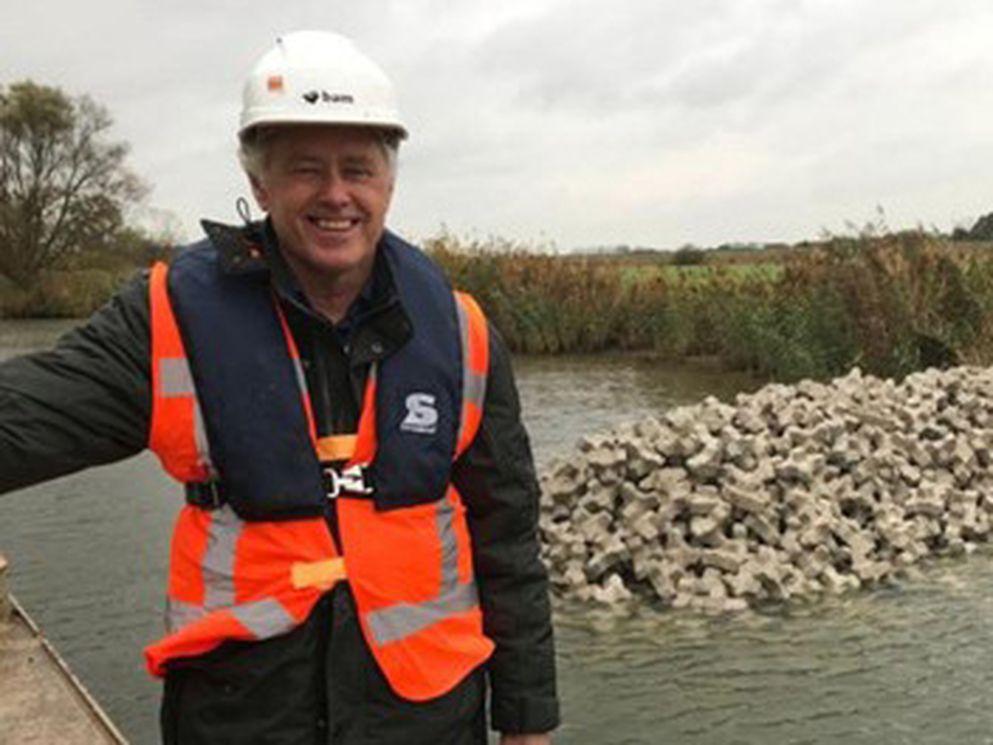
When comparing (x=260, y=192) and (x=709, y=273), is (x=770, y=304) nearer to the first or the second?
(x=709, y=273)

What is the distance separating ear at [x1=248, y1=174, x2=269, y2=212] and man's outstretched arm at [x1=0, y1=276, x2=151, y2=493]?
10.8 inches

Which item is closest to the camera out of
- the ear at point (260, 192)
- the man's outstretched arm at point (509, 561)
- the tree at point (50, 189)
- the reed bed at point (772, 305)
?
the ear at point (260, 192)

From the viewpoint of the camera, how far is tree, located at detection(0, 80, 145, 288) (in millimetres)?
43250

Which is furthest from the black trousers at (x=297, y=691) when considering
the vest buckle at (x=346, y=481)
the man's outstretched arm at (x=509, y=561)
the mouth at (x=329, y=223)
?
the mouth at (x=329, y=223)

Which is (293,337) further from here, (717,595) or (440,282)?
(717,595)

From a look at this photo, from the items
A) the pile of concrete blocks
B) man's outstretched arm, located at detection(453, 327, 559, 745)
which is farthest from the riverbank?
man's outstretched arm, located at detection(453, 327, 559, 745)

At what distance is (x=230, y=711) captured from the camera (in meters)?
1.91

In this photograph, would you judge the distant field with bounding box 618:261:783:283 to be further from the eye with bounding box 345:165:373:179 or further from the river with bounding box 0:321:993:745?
the eye with bounding box 345:165:373:179

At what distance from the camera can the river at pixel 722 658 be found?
5312mm

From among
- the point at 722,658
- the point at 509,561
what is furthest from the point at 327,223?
the point at 722,658

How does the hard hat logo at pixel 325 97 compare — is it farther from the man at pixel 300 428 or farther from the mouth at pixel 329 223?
the mouth at pixel 329 223

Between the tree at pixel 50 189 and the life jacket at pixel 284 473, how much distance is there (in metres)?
43.8

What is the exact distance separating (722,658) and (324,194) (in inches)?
191

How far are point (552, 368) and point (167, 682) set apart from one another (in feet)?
62.8
